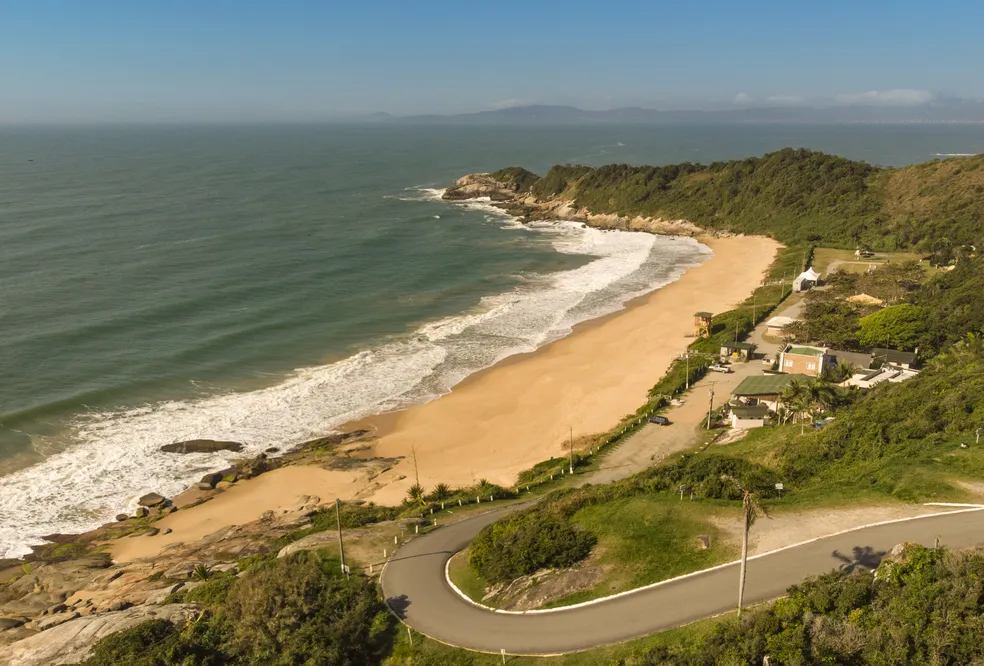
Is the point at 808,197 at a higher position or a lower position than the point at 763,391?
higher

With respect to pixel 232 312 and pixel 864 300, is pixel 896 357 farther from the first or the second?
pixel 232 312

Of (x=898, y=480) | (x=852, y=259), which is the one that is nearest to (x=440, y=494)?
(x=898, y=480)

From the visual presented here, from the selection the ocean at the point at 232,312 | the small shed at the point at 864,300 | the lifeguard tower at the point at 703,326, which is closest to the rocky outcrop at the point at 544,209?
the ocean at the point at 232,312

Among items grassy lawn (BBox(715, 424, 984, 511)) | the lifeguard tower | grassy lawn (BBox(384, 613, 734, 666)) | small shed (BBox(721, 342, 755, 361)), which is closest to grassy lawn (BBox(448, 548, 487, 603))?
grassy lawn (BBox(384, 613, 734, 666))

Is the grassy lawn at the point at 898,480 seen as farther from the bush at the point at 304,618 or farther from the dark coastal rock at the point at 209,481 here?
the dark coastal rock at the point at 209,481

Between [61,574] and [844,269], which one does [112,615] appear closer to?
[61,574]

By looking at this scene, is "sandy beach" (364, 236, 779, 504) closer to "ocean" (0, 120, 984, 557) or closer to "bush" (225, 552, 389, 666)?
"ocean" (0, 120, 984, 557)

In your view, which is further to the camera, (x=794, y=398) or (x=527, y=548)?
(x=794, y=398)

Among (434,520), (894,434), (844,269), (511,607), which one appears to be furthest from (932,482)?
(844,269)
